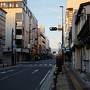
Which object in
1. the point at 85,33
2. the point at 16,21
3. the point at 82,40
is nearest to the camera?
the point at 85,33

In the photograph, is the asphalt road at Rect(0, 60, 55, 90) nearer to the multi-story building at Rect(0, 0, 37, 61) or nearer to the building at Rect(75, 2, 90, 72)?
the building at Rect(75, 2, 90, 72)

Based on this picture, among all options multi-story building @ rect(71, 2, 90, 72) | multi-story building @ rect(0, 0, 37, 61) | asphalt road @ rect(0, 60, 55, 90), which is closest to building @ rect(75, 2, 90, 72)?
multi-story building @ rect(71, 2, 90, 72)

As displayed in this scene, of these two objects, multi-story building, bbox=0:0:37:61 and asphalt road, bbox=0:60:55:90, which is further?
multi-story building, bbox=0:0:37:61

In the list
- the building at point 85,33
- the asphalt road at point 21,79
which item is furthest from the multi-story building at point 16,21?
the building at point 85,33

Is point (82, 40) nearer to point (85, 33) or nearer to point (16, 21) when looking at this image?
point (85, 33)

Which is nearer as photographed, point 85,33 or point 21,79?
point 21,79

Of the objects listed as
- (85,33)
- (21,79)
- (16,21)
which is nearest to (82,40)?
(85,33)

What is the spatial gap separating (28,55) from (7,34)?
1012 inches

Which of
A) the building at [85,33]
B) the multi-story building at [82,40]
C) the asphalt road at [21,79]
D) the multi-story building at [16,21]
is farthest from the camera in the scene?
the multi-story building at [16,21]

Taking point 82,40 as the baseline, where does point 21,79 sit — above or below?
below

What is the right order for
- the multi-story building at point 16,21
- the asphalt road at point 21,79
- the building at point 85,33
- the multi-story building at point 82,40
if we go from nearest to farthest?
1. the asphalt road at point 21,79
2. the building at point 85,33
3. the multi-story building at point 82,40
4. the multi-story building at point 16,21

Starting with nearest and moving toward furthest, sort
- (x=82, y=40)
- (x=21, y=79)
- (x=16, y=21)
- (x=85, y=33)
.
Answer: (x=21, y=79), (x=85, y=33), (x=82, y=40), (x=16, y=21)

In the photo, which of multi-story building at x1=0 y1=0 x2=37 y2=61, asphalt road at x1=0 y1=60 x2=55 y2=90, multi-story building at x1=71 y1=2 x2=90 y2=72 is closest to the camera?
asphalt road at x1=0 y1=60 x2=55 y2=90

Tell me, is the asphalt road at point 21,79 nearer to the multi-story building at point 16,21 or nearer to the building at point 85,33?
the building at point 85,33
